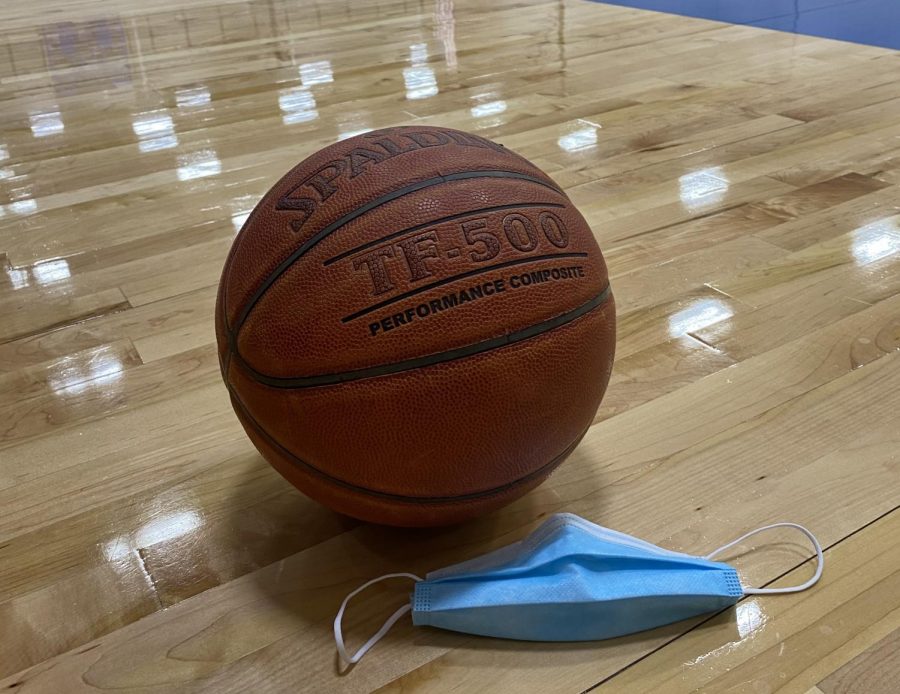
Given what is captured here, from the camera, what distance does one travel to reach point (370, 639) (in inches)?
43.1

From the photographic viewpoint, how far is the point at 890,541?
1.18m

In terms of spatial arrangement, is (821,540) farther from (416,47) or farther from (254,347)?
(416,47)

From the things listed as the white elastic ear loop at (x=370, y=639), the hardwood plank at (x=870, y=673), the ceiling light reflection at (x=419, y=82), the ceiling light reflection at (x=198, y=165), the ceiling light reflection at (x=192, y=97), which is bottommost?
the hardwood plank at (x=870, y=673)

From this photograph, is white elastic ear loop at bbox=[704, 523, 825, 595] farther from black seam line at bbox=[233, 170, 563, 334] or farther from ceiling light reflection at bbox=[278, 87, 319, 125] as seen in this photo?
ceiling light reflection at bbox=[278, 87, 319, 125]

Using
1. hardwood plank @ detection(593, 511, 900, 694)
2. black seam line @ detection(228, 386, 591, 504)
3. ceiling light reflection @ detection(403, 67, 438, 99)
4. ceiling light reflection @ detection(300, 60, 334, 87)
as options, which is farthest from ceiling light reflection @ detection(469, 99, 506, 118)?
hardwood plank @ detection(593, 511, 900, 694)

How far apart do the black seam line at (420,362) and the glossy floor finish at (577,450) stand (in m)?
0.29

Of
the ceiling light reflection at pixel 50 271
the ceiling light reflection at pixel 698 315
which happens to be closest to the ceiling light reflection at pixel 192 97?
the ceiling light reflection at pixel 50 271

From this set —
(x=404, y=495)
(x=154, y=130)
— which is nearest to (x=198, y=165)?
(x=154, y=130)

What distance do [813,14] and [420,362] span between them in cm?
438

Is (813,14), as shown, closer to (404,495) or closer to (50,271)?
(50,271)

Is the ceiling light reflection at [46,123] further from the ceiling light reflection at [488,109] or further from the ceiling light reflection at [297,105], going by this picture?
the ceiling light reflection at [488,109]

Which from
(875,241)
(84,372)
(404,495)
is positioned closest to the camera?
(404,495)

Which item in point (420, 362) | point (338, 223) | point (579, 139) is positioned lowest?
point (579, 139)

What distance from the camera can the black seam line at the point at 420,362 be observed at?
3.38 ft
